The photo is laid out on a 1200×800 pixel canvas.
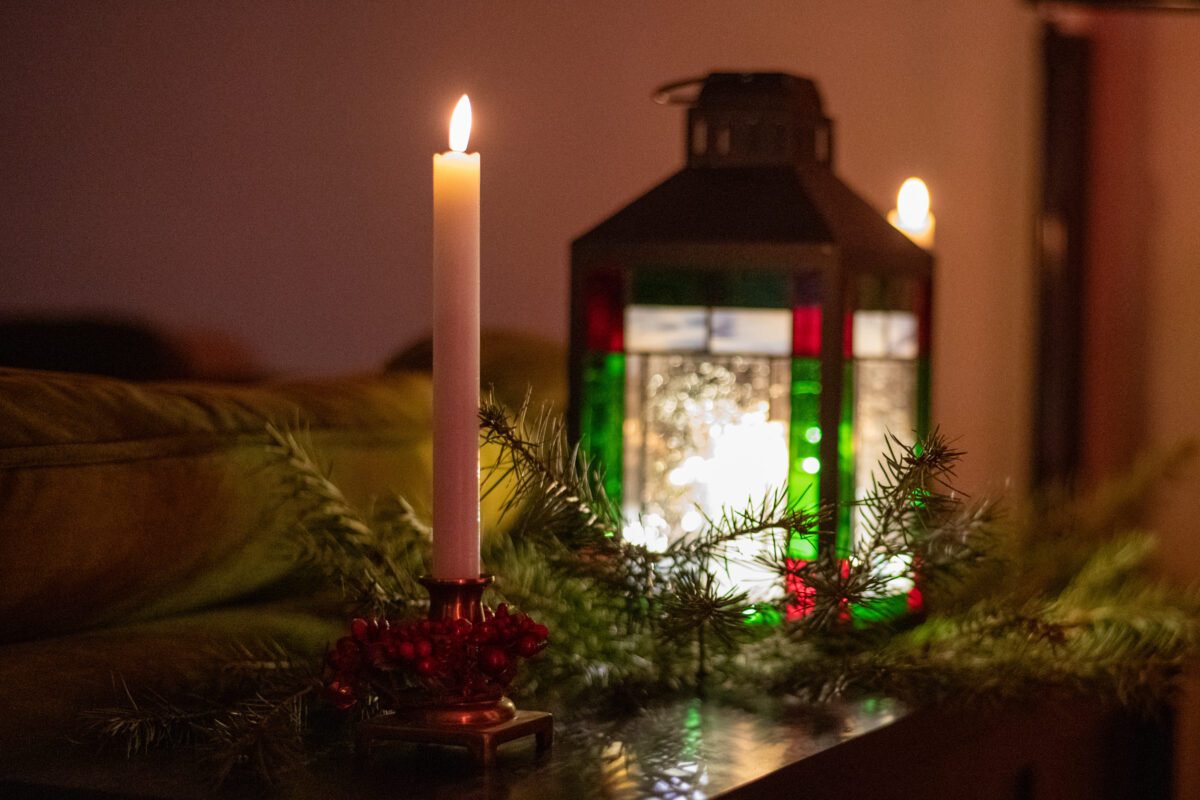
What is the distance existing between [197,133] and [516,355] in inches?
15.2

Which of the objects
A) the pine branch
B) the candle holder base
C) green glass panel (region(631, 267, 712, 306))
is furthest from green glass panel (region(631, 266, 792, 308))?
the candle holder base

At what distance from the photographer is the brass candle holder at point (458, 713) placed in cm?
63

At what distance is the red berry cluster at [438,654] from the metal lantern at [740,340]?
0.22 meters

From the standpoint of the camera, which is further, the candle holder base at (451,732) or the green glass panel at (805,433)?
the green glass panel at (805,433)

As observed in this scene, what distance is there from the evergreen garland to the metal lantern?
3 cm

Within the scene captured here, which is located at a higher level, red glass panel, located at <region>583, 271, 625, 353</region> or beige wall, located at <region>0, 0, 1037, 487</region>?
beige wall, located at <region>0, 0, 1037, 487</region>

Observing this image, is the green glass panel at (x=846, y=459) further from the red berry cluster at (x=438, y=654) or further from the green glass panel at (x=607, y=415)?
the red berry cluster at (x=438, y=654)

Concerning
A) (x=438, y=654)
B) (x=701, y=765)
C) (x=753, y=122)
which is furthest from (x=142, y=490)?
(x=753, y=122)

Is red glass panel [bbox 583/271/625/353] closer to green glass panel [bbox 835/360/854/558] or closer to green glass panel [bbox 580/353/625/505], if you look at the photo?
green glass panel [bbox 580/353/625/505]

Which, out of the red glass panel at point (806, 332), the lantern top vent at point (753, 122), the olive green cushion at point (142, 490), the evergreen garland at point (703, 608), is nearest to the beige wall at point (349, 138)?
the olive green cushion at point (142, 490)

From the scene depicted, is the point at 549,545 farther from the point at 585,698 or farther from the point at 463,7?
the point at 463,7

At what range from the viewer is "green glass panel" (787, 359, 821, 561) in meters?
0.84

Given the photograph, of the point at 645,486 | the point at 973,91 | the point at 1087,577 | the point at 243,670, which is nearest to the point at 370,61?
the point at 645,486

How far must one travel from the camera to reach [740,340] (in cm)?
87
